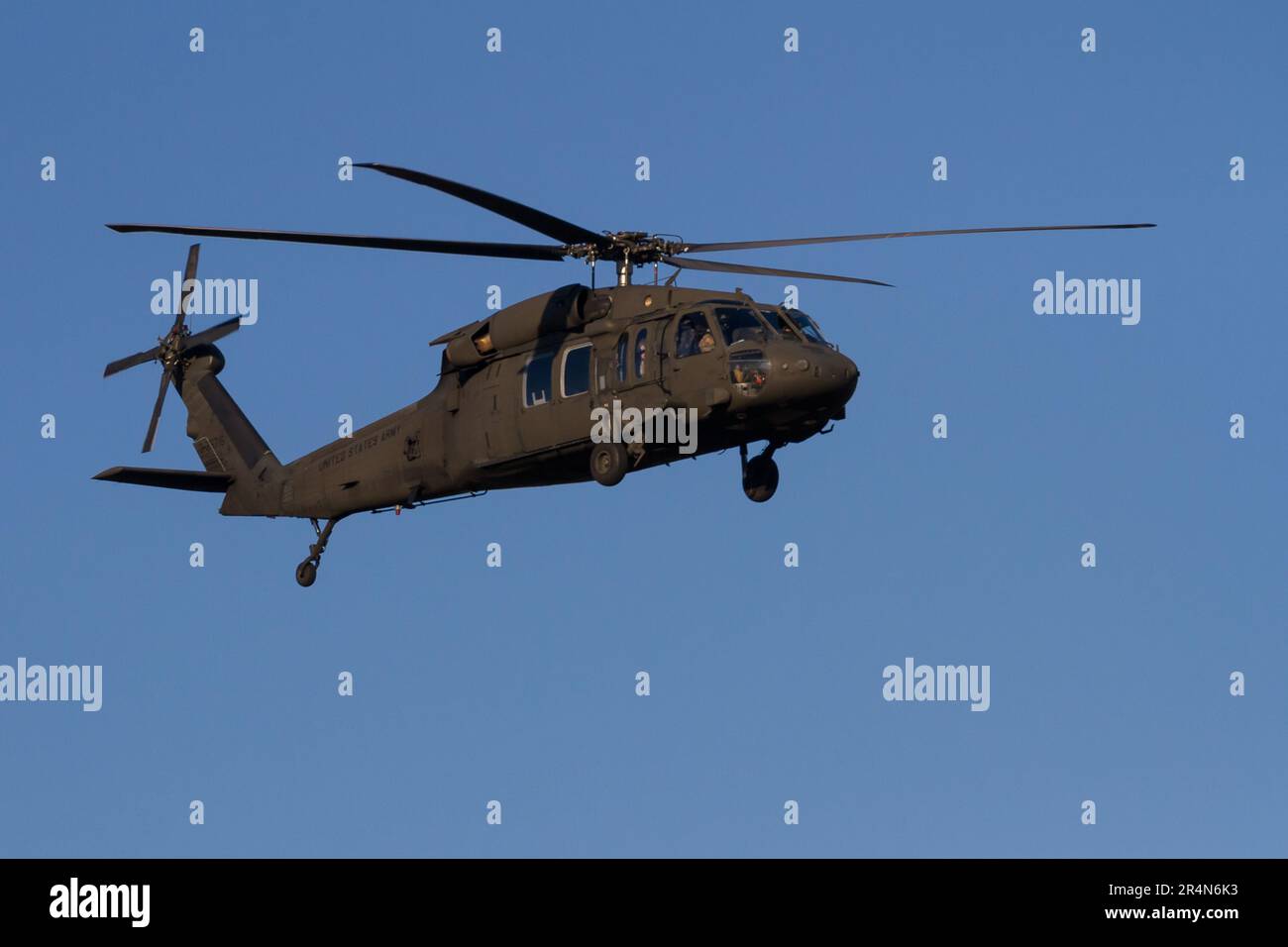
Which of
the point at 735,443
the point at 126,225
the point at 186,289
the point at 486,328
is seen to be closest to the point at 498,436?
the point at 486,328

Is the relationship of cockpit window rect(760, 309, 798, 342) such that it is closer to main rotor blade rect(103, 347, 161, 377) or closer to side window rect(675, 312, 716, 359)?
side window rect(675, 312, 716, 359)

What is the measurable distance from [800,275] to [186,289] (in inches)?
573

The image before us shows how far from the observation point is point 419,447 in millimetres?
35500

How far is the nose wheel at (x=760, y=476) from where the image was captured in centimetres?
3325

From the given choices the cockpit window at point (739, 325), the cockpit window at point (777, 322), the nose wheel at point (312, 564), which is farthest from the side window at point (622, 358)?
the nose wheel at point (312, 564)

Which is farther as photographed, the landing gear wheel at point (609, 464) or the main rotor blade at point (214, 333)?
the main rotor blade at point (214, 333)

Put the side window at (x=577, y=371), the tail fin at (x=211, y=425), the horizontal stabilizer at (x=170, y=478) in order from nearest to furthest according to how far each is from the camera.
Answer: the side window at (x=577, y=371), the horizontal stabilizer at (x=170, y=478), the tail fin at (x=211, y=425)

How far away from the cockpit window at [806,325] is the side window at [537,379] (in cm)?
380

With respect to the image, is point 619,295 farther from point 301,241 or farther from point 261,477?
point 261,477

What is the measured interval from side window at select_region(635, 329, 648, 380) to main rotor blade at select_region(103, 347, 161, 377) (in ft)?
43.5

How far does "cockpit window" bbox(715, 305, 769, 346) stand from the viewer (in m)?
31.4

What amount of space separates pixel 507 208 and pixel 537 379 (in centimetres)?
374

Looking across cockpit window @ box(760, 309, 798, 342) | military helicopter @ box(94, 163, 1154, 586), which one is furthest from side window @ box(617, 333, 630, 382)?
cockpit window @ box(760, 309, 798, 342)

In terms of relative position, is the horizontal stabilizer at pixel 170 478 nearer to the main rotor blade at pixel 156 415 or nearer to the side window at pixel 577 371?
the main rotor blade at pixel 156 415
